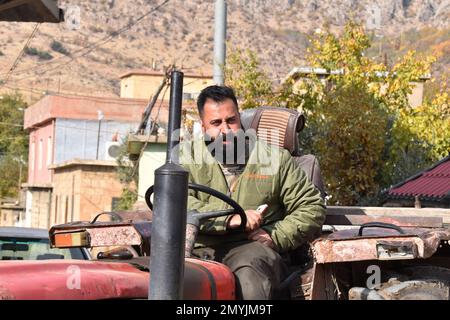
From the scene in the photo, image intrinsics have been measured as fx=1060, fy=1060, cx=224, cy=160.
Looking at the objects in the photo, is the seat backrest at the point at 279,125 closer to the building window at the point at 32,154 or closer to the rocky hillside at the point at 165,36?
the building window at the point at 32,154

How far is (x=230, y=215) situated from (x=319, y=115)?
13559 millimetres

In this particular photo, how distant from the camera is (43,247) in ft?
33.7

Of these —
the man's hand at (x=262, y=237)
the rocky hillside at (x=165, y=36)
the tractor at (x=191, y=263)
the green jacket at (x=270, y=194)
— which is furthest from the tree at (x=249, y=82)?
the rocky hillside at (x=165, y=36)

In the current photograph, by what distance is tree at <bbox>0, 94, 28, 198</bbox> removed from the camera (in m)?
58.6

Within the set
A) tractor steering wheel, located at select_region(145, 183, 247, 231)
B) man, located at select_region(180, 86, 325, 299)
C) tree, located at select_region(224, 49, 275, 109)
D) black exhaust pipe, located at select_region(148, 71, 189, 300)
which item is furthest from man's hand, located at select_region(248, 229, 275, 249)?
tree, located at select_region(224, 49, 275, 109)

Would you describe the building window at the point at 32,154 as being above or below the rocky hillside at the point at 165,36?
below

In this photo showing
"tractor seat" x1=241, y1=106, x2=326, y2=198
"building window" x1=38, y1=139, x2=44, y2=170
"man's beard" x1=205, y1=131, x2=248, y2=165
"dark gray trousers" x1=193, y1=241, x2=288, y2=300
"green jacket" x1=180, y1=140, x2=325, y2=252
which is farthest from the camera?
"building window" x1=38, y1=139, x2=44, y2=170

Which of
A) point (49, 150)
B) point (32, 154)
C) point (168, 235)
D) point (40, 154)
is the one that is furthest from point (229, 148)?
point (32, 154)

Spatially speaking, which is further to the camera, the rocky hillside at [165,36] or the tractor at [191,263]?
the rocky hillside at [165,36]

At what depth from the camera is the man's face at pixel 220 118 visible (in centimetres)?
571

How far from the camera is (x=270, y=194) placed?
5.51m

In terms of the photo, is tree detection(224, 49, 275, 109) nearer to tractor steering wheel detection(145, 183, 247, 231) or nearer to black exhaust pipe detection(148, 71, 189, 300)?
tractor steering wheel detection(145, 183, 247, 231)

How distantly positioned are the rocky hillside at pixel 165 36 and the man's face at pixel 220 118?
242ft
